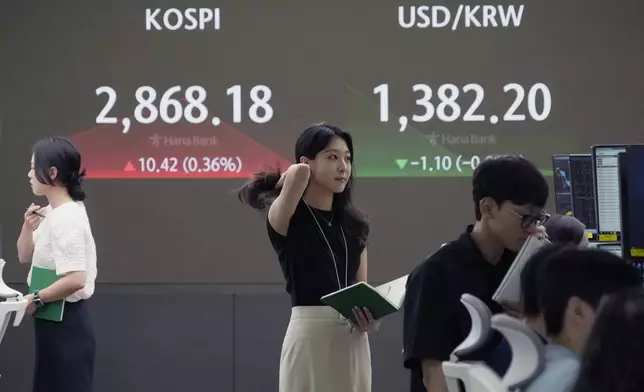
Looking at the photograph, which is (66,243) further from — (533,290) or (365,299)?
(533,290)

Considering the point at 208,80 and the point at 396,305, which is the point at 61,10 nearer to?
the point at 208,80

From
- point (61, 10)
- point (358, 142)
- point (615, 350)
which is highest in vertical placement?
point (61, 10)

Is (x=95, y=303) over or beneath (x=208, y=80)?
beneath

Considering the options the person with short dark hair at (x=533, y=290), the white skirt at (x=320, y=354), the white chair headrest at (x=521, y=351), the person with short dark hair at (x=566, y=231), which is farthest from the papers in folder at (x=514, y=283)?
the white skirt at (x=320, y=354)

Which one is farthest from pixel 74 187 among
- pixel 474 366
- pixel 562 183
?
pixel 474 366

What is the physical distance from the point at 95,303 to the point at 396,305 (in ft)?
8.16

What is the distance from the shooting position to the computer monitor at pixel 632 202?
208 cm

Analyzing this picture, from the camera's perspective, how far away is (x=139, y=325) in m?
4.33

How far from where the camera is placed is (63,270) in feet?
9.44

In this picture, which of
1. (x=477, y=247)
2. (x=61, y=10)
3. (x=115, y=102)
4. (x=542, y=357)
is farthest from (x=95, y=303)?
(x=542, y=357)

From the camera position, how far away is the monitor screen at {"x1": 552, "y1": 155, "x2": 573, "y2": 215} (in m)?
3.39

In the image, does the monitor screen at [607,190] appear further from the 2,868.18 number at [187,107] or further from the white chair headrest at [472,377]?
the 2,868.18 number at [187,107]

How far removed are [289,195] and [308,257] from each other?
0.69 ft

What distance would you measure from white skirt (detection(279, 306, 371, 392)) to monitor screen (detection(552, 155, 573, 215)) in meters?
1.38
